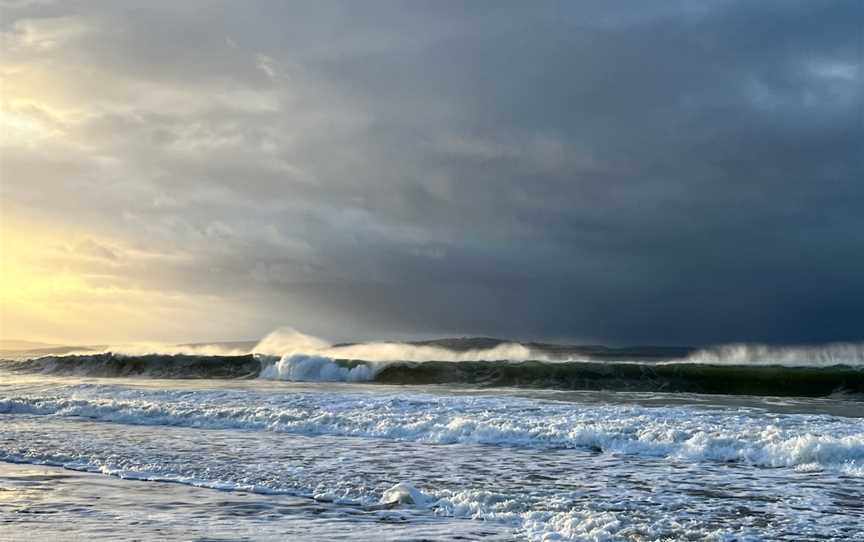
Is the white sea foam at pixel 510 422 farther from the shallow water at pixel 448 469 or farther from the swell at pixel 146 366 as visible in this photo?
the swell at pixel 146 366

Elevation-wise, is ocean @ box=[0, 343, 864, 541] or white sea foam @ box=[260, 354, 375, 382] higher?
white sea foam @ box=[260, 354, 375, 382]

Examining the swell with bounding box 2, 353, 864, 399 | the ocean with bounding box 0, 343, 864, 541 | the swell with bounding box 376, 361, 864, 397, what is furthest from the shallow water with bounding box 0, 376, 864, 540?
the swell with bounding box 2, 353, 864, 399

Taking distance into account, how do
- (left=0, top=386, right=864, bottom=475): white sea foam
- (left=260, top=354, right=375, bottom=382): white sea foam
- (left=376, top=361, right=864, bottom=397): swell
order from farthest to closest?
(left=260, top=354, right=375, bottom=382): white sea foam → (left=376, top=361, right=864, bottom=397): swell → (left=0, top=386, right=864, bottom=475): white sea foam

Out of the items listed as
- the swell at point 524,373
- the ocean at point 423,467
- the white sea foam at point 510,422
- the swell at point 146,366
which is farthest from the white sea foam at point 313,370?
the white sea foam at point 510,422

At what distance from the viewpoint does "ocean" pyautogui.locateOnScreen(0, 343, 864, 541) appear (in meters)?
6.92

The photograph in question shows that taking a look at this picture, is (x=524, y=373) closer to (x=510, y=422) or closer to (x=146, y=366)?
(x=510, y=422)

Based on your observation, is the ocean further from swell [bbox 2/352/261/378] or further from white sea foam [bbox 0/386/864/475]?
swell [bbox 2/352/261/378]

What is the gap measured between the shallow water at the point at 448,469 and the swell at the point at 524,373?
7.19 metres

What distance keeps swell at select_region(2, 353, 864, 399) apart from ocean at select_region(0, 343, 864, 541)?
11.5 feet

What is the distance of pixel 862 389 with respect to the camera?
23.5m

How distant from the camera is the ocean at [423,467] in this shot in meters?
6.92

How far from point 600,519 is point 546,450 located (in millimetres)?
4534

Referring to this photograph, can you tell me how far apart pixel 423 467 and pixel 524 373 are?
17.5 metres

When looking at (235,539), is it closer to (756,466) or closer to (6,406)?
(756,466)
